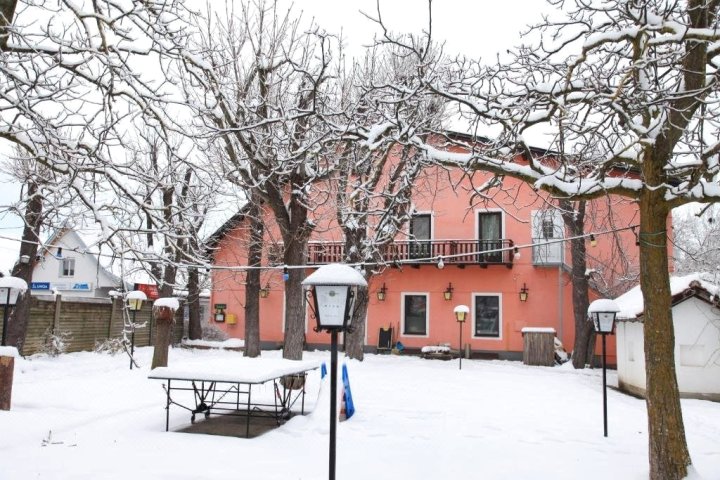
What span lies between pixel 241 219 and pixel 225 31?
10258 millimetres

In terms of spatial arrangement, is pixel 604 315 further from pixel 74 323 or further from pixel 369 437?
pixel 74 323

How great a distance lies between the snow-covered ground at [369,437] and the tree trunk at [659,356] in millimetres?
339

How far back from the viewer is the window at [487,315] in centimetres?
2266

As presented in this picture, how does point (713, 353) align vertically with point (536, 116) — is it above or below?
below

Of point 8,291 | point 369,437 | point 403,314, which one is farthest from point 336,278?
point 403,314

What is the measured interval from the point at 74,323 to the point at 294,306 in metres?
9.57

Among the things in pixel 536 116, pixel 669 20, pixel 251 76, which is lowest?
pixel 536 116

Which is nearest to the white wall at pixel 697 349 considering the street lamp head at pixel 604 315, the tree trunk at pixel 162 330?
the street lamp head at pixel 604 315

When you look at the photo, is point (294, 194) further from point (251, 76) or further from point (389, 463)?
point (389, 463)

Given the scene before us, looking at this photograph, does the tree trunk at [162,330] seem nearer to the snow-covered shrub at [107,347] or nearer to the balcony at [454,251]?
the snow-covered shrub at [107,347]

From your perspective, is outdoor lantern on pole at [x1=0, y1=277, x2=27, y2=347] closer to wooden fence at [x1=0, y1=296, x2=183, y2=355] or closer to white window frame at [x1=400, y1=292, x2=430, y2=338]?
wooden fence at [x1=0, y1=296, x2=183, y2=355]

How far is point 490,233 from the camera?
23219 mm

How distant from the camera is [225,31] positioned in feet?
39.1

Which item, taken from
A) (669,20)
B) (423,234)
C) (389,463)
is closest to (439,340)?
(423,234)
